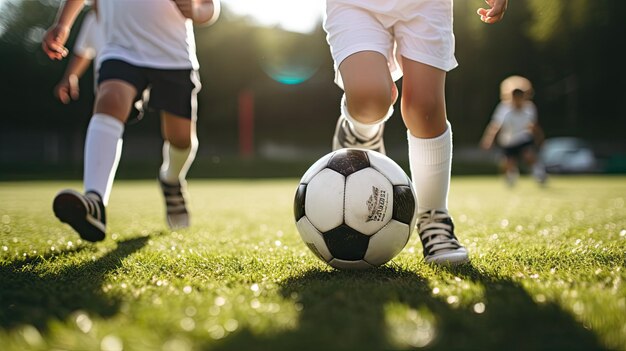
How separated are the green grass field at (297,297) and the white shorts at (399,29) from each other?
3.16 feet

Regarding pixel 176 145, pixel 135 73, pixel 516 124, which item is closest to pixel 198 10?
pixel 135 73

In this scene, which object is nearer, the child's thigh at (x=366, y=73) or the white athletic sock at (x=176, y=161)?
the child's thigh at (x=366, y=73)

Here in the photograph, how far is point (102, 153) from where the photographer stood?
3.20 meters

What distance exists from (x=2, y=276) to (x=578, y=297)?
6.67 ft

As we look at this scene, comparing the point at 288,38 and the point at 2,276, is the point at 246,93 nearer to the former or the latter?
the point at 288,38

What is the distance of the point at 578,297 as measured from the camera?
169cm

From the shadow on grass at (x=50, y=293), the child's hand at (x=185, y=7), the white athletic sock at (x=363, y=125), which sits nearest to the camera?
the shadow on grass at (x=50, y=293)

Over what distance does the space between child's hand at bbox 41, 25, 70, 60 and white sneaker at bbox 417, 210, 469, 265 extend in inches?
91.9

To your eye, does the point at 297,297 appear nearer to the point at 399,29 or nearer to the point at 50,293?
the point at 50,293

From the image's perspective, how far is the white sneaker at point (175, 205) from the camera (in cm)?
430

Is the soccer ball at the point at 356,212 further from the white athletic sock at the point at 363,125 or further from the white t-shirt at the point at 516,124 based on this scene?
the white t-shirt at the point at 516,124

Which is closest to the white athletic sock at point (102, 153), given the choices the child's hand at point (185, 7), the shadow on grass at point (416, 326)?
the child's hand at point (185, 7)

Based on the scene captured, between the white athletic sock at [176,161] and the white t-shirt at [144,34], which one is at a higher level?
the white t-shirt at [144,34]

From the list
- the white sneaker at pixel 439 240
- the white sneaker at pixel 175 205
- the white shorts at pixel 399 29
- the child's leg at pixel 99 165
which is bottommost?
the white sneaker at pixel 175 205
